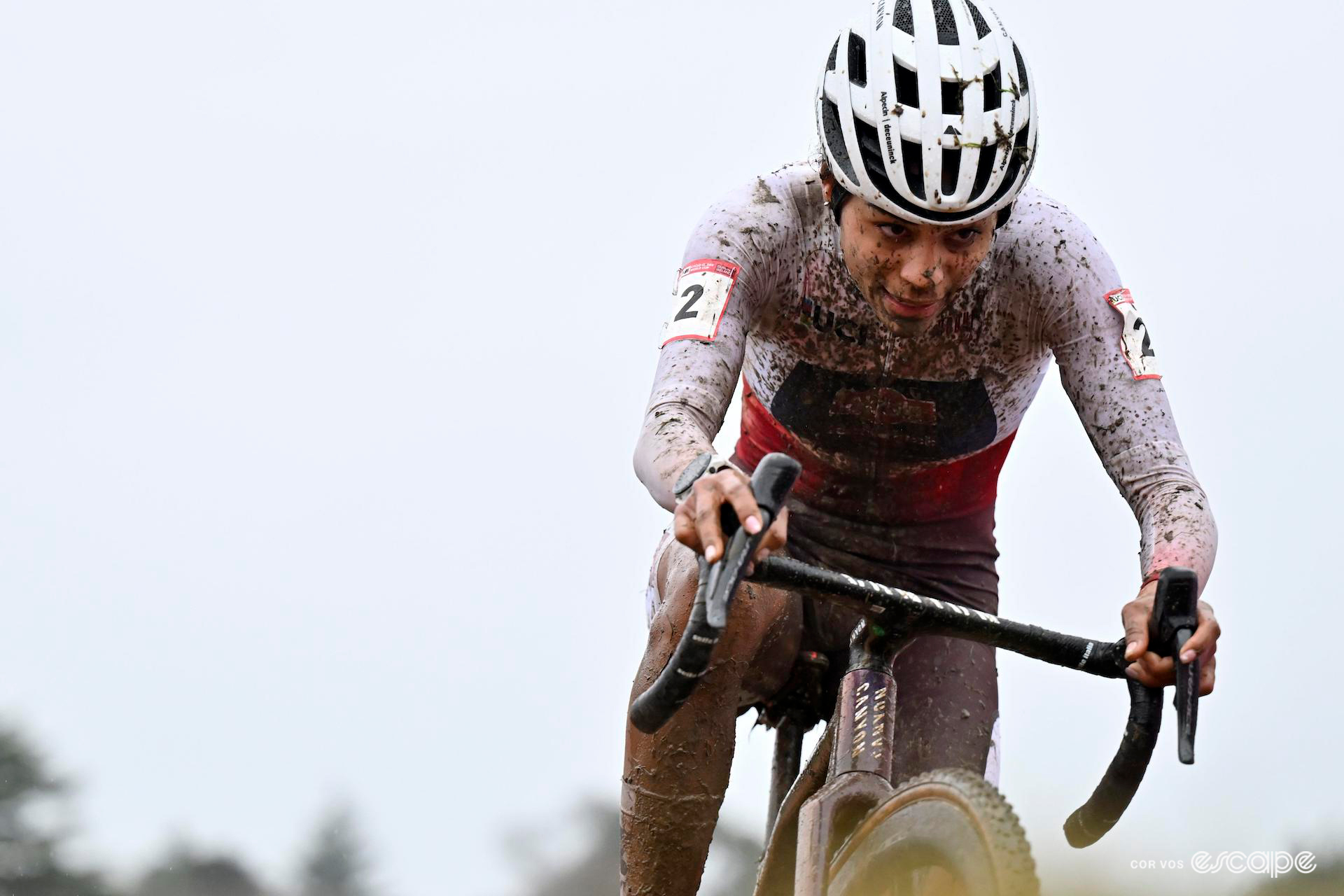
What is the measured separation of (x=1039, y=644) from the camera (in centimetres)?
399

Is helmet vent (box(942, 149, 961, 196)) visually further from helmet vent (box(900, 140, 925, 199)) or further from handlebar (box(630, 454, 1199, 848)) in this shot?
handlebar (box(630, 454, 1199, 848))

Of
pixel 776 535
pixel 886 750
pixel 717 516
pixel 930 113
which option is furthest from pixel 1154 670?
pixel 930 113

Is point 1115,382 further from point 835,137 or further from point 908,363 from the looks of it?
point 835,137

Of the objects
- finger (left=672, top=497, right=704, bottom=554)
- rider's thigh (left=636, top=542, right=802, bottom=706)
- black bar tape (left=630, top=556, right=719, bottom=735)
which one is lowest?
black bar tape (left=630, top=556, right=719, bottom=735)

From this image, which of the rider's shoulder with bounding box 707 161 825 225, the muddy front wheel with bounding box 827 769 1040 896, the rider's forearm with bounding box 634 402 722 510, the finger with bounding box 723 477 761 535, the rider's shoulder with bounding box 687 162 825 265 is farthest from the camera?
the rider's shoulder with bounding box 707 161 825 225

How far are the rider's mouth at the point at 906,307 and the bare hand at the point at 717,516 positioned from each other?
1.16 m

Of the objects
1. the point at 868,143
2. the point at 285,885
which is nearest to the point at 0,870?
the point at 285,885

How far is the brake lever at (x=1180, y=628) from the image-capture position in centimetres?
390

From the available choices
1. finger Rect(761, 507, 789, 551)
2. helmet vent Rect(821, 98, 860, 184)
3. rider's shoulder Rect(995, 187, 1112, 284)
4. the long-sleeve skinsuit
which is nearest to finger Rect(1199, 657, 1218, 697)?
the long-sleeve skinsuit

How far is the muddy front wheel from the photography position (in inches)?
135

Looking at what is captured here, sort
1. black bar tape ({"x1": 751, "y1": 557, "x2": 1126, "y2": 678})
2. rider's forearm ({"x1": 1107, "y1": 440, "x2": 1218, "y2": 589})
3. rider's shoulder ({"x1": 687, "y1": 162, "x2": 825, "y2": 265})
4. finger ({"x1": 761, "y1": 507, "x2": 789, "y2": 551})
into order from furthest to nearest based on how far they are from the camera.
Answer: rider's shoulder ({"x1": 687, "y1": 162, "x2": 825, "y2": 265}), rider's forearm ({"x1": 1107, "y1": 440, "x2": 1218, "y2": 589}), black bar tape ({"x1": 751, "y1": 557, "x2": 1126, "y2": 678}), finger ({"x1": 761, "y1": 507, "x2": 789, "y2": 551})

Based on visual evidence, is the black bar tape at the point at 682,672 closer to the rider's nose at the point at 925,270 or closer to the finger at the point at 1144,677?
the finger at the point at 1144,677

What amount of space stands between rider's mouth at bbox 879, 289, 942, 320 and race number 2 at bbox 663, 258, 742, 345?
399mm

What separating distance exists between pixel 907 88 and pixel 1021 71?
37cm
